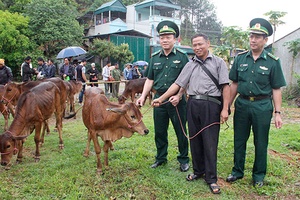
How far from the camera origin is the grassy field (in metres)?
4.11

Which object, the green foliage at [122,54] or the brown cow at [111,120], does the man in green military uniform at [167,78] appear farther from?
the green foliage at [122,54]

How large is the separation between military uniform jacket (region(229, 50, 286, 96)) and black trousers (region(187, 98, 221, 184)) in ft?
1.73

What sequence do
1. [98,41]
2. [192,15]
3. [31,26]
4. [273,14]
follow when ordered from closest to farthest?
[273,14]
[31,26]
[98,41]
[192,15]

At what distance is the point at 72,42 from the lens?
78.8ft

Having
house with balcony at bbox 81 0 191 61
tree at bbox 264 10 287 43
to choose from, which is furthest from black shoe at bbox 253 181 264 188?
house with balcony at bbox 81 0 191 61

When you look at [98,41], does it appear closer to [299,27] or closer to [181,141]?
[299,27]

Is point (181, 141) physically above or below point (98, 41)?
below

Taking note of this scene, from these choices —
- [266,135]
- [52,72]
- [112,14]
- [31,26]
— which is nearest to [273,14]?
[52,72]

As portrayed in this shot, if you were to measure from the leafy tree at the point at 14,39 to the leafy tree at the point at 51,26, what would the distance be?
2.79 ft

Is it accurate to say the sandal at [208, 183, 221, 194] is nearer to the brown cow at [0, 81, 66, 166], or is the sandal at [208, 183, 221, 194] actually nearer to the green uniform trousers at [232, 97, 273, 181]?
the green uniform trousers at [232, 97, 273, 181]

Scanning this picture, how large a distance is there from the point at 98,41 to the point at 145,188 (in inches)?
934

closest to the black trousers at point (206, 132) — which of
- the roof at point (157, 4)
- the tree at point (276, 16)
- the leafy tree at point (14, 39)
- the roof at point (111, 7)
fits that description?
the tree at point (276, 16)

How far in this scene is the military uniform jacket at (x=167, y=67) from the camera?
4.55 meters

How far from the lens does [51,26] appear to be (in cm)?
2295
